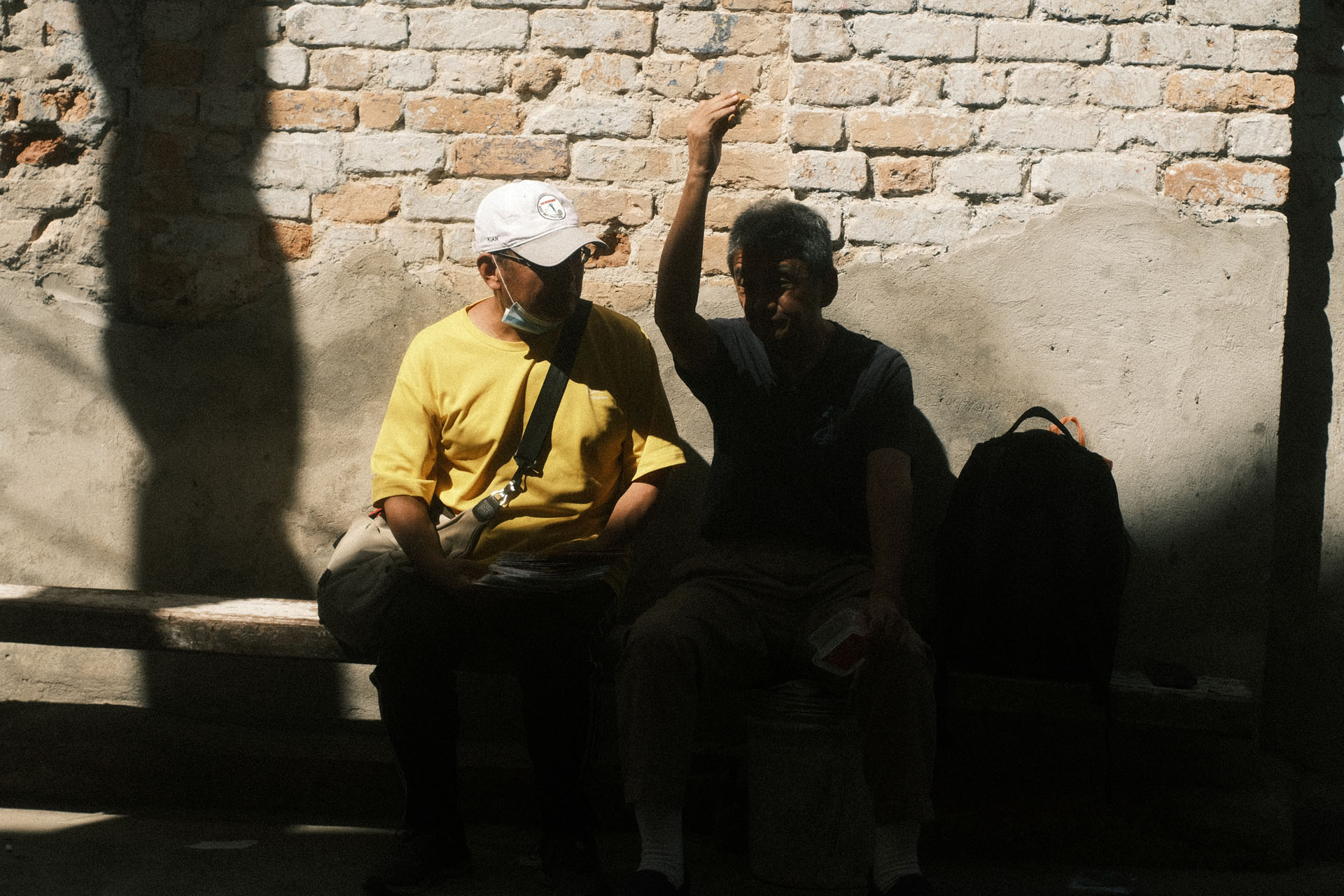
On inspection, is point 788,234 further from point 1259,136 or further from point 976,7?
point 1259,136

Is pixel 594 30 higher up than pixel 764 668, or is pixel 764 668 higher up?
pixel 594 30

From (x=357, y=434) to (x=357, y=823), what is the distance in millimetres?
1000

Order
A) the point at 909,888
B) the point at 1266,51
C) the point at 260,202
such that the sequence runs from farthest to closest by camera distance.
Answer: the point at 260,202 < the point at 1266,51 < the point at 909,888

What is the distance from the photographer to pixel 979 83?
2.87 meters

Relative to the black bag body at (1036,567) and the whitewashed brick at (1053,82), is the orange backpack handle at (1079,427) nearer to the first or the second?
the black bag body at (1036,567)

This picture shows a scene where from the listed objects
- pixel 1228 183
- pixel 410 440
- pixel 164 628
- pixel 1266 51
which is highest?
pixel 1266 51

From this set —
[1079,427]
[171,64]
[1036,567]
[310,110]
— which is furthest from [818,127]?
[171,64]

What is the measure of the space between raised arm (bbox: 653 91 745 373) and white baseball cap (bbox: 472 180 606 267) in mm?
218

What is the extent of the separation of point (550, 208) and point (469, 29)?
2.40 feet

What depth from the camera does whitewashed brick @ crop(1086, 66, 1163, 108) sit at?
2834 mm

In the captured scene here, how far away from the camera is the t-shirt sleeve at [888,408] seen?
2555 millimetres

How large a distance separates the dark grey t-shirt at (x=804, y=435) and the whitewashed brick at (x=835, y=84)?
693 mm

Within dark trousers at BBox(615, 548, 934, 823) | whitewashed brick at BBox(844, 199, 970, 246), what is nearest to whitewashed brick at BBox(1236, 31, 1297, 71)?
whitewashed brick at BBox(844, 199, 970, 246)

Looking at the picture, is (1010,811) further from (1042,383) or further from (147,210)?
Answer: (147,210)
